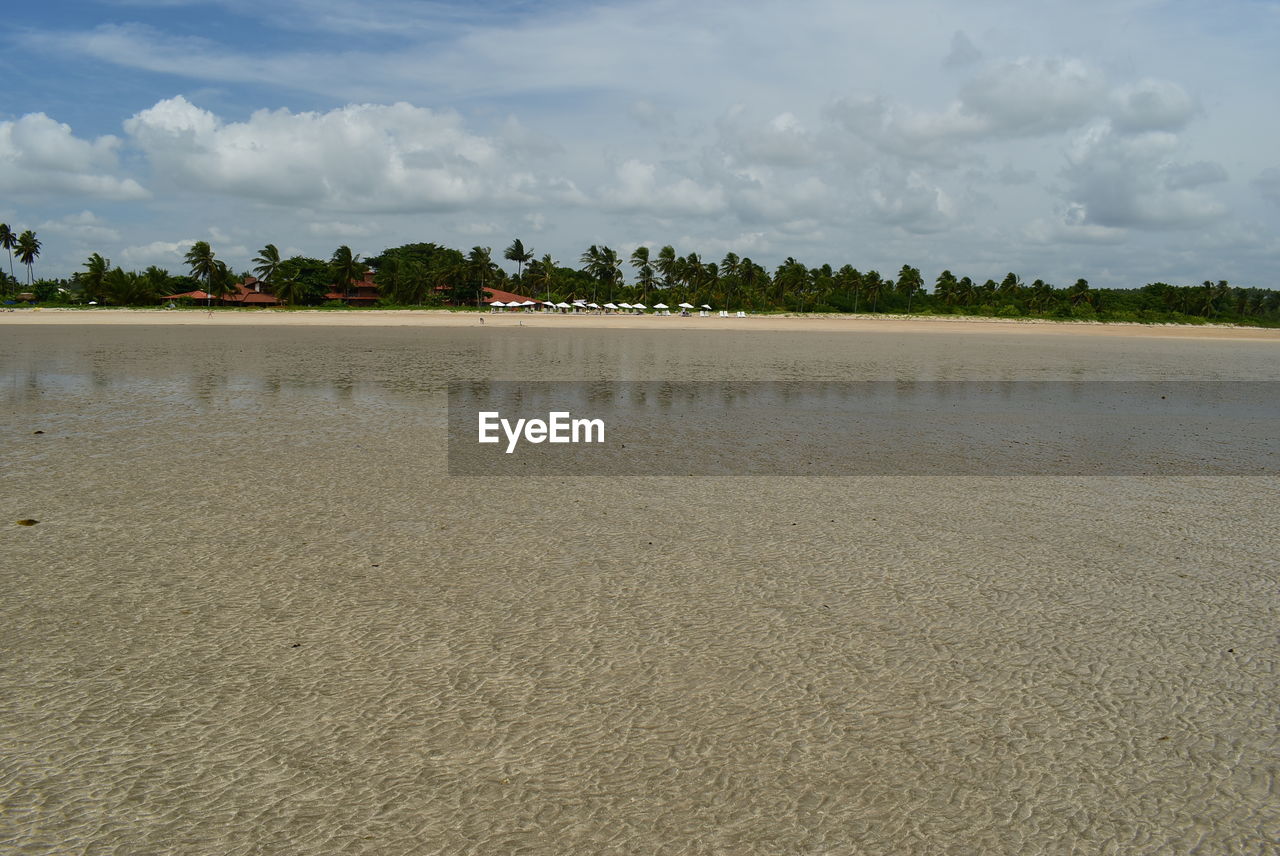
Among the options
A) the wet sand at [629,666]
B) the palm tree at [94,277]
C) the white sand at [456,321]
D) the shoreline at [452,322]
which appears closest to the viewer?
the wet sand at [629,666]

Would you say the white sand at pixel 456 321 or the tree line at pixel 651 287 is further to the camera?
the tree line at pixel 651 287

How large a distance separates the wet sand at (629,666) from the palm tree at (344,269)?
110m

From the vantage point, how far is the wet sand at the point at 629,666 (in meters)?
2.68

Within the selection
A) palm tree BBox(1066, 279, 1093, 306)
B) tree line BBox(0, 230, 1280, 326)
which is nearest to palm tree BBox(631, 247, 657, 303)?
tree line BBox(0, 230, 1280, 326)

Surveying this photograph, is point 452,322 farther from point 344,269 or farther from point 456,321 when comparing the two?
point 344,269

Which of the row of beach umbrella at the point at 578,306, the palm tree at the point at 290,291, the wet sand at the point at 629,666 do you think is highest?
the palm tree at the point at 290,291

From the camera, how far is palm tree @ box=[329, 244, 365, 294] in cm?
11100

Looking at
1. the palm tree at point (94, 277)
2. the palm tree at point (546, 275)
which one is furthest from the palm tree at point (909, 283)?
the palm tree at point (94, 277)

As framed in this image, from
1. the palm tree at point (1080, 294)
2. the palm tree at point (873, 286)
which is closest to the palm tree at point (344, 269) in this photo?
the palm tree at point (873, 286)

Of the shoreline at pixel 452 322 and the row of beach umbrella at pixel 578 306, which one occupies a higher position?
the row of beach umbrella at pixel 578 306

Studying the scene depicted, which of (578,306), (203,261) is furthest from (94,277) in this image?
(578,306)

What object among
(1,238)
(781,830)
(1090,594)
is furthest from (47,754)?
(1,238)

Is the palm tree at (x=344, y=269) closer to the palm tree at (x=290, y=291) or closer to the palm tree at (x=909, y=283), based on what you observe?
the palm tree at (x=290, y=291)

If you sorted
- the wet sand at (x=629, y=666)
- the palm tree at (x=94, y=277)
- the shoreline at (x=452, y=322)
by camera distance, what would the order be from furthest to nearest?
the palm tree at (x=94, y=277) < the shoreline at (x=452, y=322) < the wet sand at (x=629, y=666)
